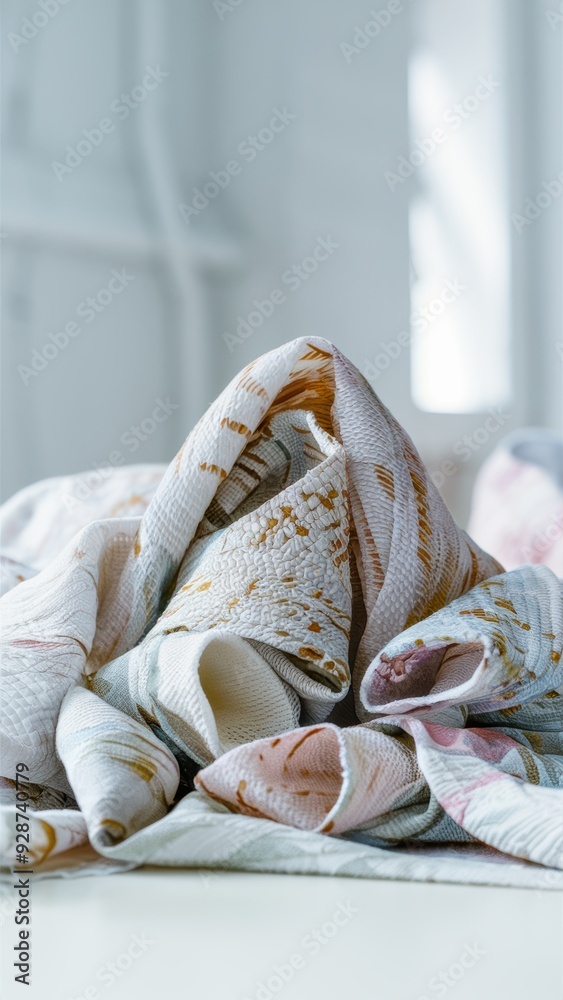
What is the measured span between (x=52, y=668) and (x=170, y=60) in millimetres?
2175

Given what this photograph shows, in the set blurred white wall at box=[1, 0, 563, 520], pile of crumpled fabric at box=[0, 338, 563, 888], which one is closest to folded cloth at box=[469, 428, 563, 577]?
pile of crumpled fabric at box=[0, 338, 563, 888]

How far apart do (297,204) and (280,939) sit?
236 cm

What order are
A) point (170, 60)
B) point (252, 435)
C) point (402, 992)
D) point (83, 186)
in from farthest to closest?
point (170, 60) → point (83, 186) → point (252, 435) → point (402, 992)

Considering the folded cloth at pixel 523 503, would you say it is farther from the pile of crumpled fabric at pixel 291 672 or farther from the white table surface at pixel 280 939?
the white table surface at pixel 280 939

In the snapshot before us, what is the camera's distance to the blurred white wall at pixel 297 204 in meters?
2.23

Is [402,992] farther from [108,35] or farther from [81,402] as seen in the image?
[108,35]

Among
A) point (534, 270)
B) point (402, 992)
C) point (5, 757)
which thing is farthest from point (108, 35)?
point (402, 992)

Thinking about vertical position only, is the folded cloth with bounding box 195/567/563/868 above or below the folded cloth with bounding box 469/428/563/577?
above

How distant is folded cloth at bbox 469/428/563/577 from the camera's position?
1.17 meters

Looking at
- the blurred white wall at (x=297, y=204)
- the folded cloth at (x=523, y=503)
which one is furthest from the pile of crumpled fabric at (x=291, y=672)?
the blurred white wall at (x=297, y=204)

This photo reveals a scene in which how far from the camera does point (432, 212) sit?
2.51 meters

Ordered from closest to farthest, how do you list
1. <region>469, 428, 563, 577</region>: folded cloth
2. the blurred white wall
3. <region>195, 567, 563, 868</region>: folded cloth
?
<region>195, 567, 563, 868</region>: folded cloth < <region>469, 428, 563, 577</region>: folded cloth < the blurred white wall

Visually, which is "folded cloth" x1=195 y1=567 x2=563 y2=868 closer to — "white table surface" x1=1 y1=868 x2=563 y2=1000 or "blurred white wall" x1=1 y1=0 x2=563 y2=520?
"white table surface" x1=1 y1=868 x2=563 y2=1000

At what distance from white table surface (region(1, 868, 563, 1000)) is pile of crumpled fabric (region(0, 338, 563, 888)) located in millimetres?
14
